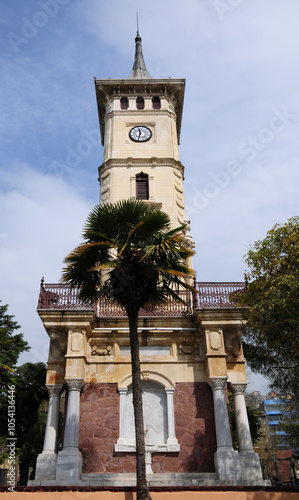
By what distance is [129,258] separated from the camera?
1316 centimetres

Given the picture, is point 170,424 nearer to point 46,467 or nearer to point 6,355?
point 46,467

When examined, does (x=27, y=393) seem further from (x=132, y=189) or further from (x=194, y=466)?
(x=132, y=189)

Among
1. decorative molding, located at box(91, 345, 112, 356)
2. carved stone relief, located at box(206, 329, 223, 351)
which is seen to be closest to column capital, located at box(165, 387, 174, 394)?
carved stone relief, located at box(206, 329, 223, 351)

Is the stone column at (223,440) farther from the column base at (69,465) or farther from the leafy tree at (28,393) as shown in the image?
the leafy tree at (28,393)

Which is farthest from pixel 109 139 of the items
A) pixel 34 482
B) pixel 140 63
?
pixel 34 482

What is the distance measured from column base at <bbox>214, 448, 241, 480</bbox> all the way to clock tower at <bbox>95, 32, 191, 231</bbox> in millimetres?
11573

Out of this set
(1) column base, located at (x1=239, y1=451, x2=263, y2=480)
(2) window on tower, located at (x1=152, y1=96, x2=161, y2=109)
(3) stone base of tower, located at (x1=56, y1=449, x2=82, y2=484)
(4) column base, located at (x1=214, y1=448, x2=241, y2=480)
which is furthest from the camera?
(2) window on tower, located at (x1=152, y1=96, x2=161, y2=109)

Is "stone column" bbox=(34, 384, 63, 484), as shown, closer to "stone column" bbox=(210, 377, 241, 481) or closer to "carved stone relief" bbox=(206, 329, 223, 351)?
"stone column" bbox=(210, 377, 241, 481)

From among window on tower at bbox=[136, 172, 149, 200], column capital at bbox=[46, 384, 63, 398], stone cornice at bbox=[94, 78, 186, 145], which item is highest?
stone cornice at bbox=[94, 78, 186, 145]

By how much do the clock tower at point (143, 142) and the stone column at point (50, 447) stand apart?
1066 centimetres

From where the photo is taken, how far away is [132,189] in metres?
23.9

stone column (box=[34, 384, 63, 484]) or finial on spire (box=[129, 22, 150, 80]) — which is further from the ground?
finial on spire (box=[129, 22, 150, 80])

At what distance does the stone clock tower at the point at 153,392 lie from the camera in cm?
1547

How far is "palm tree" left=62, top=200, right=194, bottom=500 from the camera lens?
508 inches
